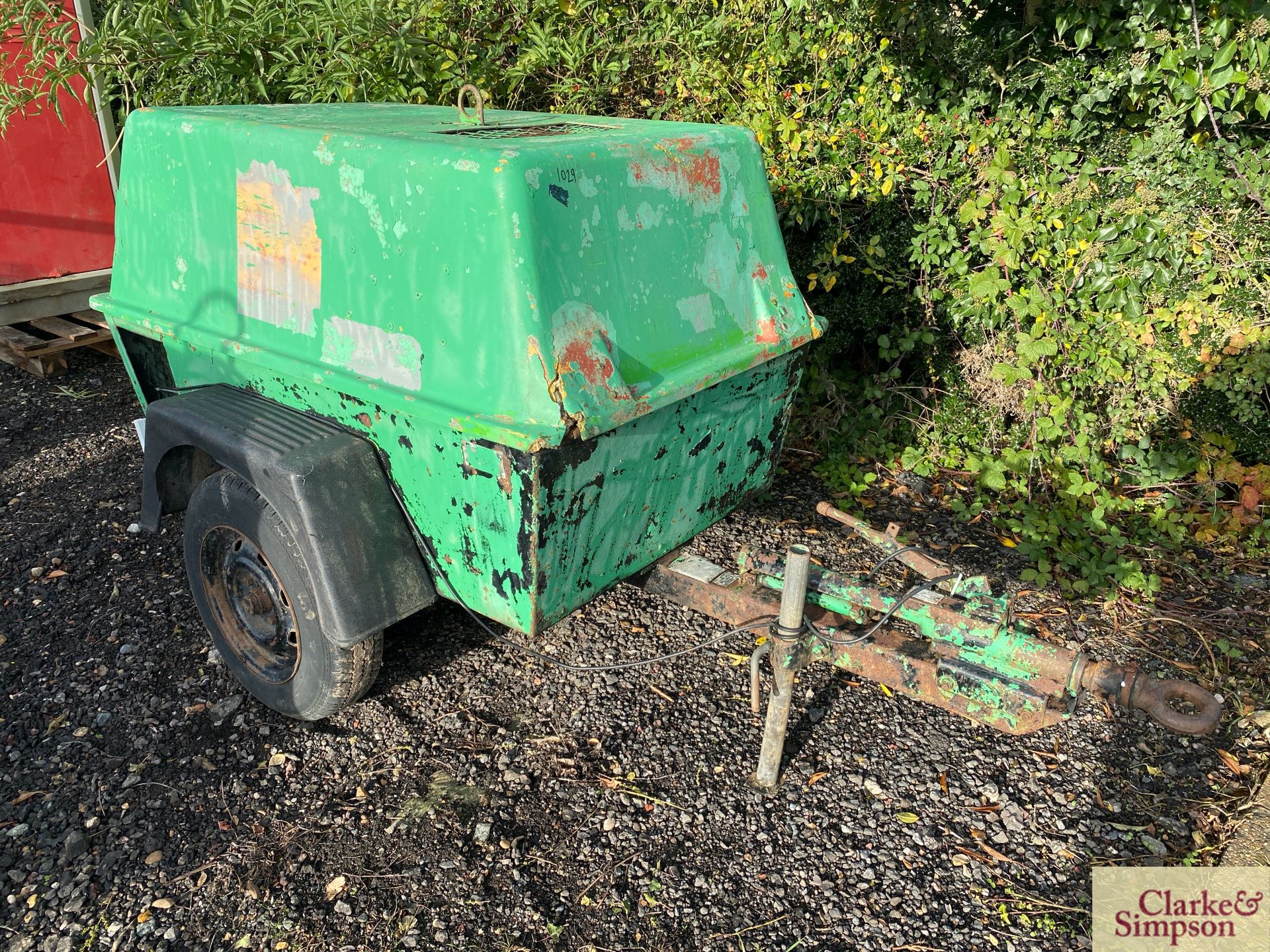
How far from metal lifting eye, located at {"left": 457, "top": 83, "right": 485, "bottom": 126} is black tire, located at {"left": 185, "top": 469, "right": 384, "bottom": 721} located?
130 cm

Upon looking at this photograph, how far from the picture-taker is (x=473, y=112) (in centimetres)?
271

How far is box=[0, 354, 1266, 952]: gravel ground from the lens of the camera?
7.45 ft

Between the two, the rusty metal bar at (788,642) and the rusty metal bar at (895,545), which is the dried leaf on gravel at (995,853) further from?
the rusty metal bar at (895,545)

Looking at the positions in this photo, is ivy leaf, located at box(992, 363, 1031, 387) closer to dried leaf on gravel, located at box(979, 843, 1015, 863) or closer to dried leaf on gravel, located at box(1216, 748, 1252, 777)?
dried leaf on gravel, located at box(1216, 748, 1252, 777)

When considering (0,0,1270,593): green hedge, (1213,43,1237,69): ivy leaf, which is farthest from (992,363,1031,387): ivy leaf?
(1213,43,1237,69): ivy leaf

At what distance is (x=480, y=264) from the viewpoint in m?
2.05

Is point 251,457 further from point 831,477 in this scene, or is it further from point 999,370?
point 999,370

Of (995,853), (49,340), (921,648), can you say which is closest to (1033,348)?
(921,648)

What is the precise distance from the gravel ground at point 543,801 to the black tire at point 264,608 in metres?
0.18

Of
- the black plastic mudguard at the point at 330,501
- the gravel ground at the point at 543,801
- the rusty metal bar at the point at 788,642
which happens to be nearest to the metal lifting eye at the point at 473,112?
the black plastic mudguard at the point at 330,501

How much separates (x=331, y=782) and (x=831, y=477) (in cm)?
281

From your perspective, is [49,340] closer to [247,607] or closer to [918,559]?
[247,607]

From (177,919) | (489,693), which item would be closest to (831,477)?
(489,693)

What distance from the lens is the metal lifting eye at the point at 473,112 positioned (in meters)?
2.56
